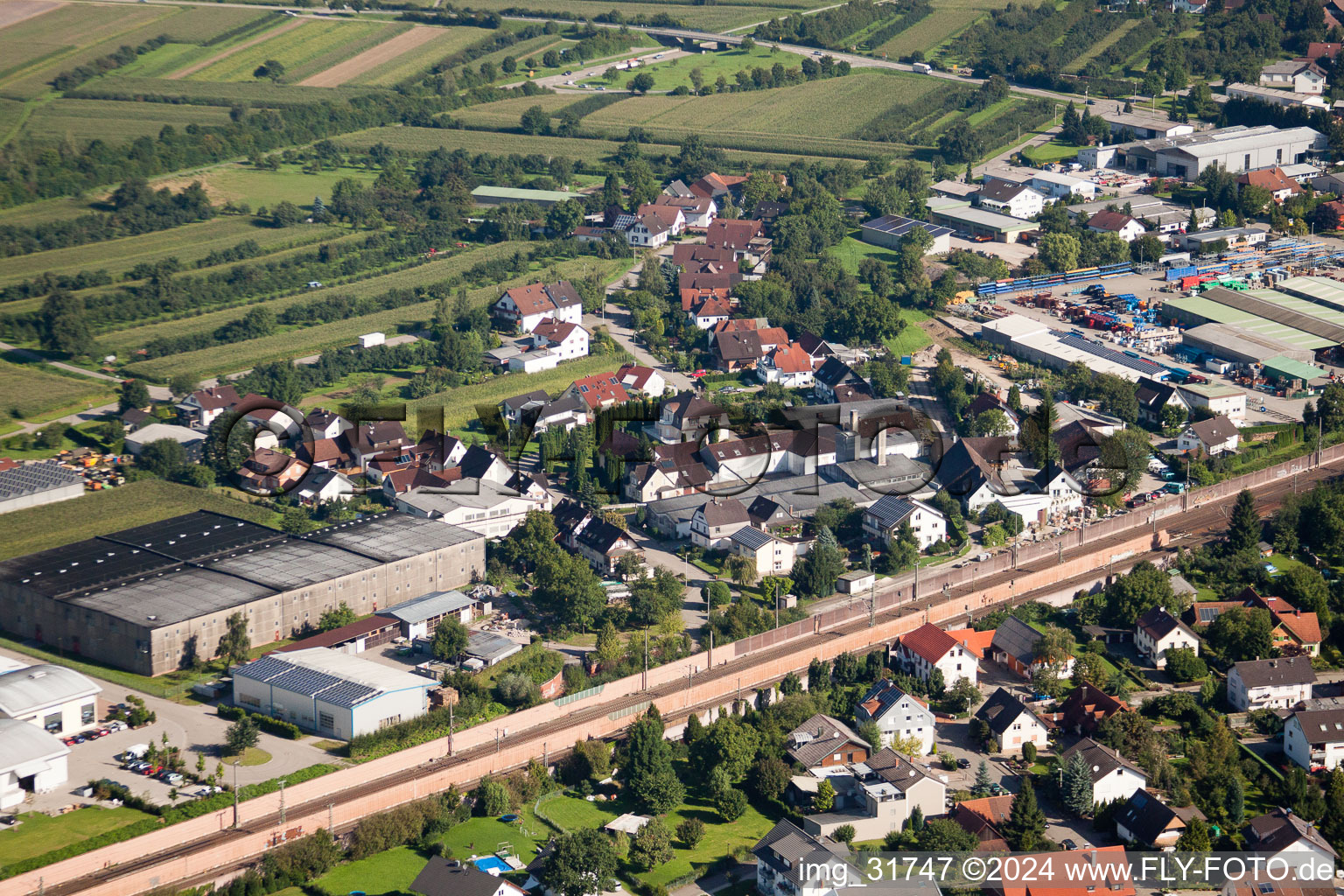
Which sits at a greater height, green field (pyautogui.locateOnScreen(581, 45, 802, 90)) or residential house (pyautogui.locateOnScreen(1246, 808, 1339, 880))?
green field (pyautogui.locateOnScreen(581, 45, 802, 90))

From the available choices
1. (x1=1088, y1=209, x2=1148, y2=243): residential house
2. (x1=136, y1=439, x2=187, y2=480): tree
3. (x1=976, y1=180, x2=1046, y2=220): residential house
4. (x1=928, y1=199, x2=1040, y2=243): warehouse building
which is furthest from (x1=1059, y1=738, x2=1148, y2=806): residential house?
(x1=976, y1=180, x2=1046, y2=220): residential house

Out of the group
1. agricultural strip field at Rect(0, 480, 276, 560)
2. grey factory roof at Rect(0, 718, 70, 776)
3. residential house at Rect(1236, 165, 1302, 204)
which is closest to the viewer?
grey factory roof at Rect(0, 718, 70, 776)

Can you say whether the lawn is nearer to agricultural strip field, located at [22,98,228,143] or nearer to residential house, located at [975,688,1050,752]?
residential house, located at [975,688,1050,752]

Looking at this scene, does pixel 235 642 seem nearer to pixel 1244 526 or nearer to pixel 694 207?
pixel 1244 526

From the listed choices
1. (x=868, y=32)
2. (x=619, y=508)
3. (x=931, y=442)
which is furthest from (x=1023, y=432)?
(x=868, y=32)

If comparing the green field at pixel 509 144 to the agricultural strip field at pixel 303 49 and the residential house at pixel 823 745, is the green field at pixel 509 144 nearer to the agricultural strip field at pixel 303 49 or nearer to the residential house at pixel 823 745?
the agricultural strip field at pixel 303 49

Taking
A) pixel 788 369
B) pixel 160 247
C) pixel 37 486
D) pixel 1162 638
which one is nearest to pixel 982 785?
pixel 1162 638

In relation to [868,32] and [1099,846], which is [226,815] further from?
[868,32]
